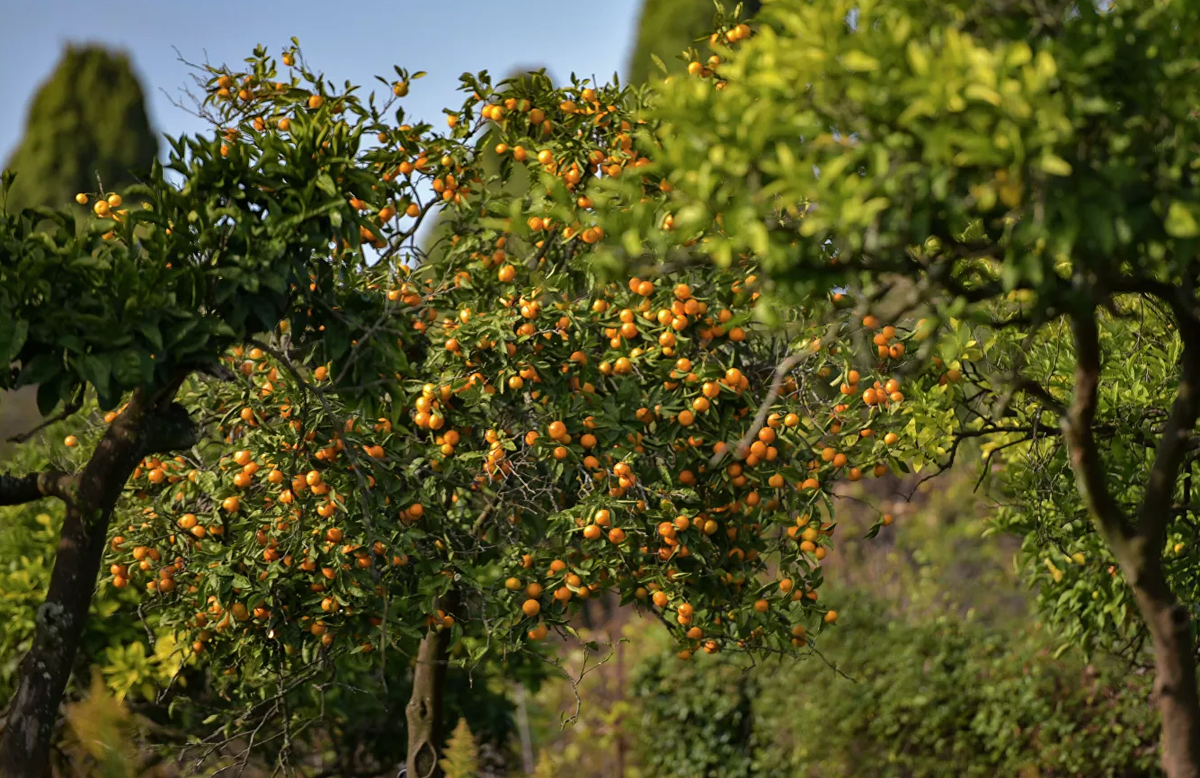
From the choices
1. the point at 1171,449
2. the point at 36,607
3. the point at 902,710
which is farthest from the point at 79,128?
the point at 1171,449

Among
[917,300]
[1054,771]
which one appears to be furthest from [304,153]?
[1054,771]

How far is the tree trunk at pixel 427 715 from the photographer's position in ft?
18.1

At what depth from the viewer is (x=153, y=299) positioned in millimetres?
3553

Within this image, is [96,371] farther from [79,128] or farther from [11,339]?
[79,128]

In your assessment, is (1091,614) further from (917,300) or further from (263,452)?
(263,452)

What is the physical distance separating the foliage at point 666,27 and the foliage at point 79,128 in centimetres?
958

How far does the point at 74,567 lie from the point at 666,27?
15.5 m

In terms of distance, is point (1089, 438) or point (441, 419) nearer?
point (1089, 438)

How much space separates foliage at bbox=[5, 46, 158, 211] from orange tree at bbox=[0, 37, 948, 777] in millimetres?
18364

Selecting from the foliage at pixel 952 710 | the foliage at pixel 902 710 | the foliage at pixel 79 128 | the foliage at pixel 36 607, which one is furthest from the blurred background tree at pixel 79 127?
the foliage at pixel 952 710

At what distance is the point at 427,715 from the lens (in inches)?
219

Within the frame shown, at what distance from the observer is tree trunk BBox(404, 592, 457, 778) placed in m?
5.52

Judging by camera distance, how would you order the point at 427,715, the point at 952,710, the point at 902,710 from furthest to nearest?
the point at 902,710
the point at 952,710
the point at 427,715

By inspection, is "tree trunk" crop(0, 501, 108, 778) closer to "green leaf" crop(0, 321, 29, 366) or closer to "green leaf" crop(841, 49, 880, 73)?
"green leaf" crop(0, 321, 29, 366)
